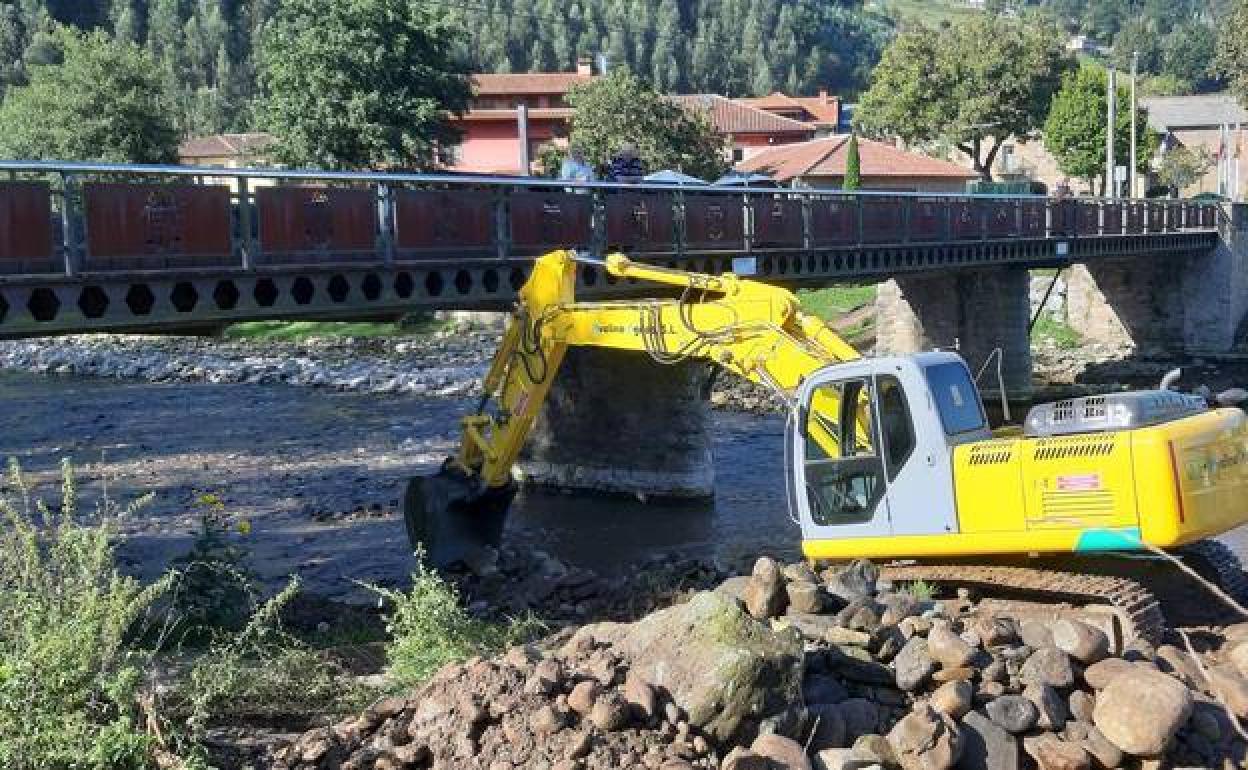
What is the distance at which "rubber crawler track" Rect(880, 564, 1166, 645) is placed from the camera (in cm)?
1069

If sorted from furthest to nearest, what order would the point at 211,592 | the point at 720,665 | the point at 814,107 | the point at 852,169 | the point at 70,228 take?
the point at 814,107 → the point at 852,169 → the point at 211,592 → the point at 70,228 → the point at 720,665

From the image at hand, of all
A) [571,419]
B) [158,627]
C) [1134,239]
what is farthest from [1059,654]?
[1134,239]

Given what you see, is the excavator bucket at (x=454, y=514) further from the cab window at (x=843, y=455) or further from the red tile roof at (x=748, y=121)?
the red tile roof at (x=748, y=121)

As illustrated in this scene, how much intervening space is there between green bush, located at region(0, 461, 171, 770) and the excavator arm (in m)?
8.52

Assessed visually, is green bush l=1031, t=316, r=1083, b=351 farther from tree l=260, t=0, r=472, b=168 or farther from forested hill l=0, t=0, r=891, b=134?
forested hill l=0, t=0, r=891, b=134

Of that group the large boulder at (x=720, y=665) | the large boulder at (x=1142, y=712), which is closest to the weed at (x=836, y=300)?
the large boulder at (x=1142, y=712)

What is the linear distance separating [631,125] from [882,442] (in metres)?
46.1

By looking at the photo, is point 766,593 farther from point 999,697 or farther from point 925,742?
point 925,742

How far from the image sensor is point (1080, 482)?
431 inches

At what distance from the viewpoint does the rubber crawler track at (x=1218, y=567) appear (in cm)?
1270

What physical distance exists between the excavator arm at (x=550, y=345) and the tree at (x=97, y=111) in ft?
133

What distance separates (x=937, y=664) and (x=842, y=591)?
2135 millimetres

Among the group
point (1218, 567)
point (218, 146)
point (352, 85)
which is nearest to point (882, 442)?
point (1218, 567)

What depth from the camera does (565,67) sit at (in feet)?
521
